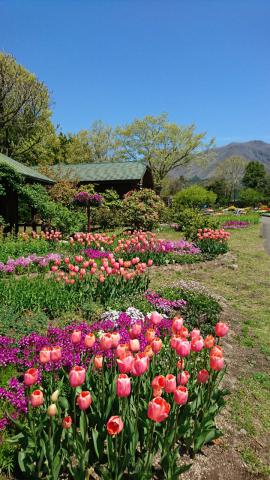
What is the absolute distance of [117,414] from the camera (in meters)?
3.12

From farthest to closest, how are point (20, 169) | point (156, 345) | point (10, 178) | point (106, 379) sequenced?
point (20, 169) < point (10, 178) < point (106, 379) < point (156, 345)

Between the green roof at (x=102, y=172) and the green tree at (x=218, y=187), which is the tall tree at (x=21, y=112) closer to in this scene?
the green roof at (x=102, y=172)

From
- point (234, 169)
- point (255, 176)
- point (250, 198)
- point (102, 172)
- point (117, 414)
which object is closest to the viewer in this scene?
point (117, 414)

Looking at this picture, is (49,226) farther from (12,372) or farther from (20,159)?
(20,159)

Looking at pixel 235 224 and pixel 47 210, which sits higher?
pixel 47 210

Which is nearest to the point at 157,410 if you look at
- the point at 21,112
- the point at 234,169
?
the point at 21,112

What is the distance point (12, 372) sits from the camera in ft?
13.6

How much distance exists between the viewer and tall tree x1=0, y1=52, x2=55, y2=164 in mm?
32031

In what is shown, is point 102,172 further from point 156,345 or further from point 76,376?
point 76,376

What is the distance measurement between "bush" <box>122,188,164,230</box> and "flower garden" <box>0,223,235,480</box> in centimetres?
1412

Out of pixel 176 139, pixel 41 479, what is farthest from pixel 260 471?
pixel 176 139

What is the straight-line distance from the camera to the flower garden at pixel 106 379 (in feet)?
8.36

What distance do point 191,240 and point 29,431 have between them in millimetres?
14454

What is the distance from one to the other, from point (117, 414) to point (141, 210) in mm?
19132
